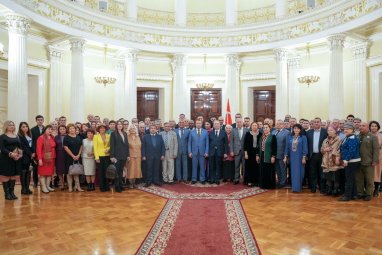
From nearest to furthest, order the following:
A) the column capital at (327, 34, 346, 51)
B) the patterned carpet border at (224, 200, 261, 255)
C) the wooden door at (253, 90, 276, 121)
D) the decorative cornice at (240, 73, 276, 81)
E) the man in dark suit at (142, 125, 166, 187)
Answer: the patterned carpet border at (224, 200, 261, 255), the man in dark suit at (142, 125, 166, 187), the column capital at (327, 34, 346, 51), the decorative cornice at (240, 73, 276, 81), the wooden door at (253, 90, 276, 121)

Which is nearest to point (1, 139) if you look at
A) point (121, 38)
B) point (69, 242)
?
point (69, 242)

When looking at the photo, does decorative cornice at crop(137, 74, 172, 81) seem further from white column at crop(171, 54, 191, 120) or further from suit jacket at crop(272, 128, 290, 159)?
suit jacket at crop(272, 128, 290, 159)

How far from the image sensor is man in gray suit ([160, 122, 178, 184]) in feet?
25.4

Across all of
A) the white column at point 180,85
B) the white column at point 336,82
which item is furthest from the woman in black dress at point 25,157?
the white column at point 336,82

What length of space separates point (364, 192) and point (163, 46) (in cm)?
945

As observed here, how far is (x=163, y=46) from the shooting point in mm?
12906

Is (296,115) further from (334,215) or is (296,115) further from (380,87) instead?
(334,215)

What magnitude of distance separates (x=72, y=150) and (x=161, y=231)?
363 centimetres

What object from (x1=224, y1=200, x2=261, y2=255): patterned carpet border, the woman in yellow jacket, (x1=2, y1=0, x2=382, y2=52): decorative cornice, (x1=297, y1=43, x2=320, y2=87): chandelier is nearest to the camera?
(x1=224, y1=200, x2=261, y2=255): patterned carpet border

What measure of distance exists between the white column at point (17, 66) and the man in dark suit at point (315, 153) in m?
8.18

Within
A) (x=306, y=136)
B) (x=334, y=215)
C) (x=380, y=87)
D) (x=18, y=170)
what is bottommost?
(x=334, y=215)

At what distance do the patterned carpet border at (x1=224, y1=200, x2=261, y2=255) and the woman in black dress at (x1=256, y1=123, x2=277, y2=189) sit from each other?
5.91ft

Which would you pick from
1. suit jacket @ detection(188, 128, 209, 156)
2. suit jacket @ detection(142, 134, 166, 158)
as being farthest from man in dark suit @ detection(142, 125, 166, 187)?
suit jacket @ detection(188, 128, 209, 156)

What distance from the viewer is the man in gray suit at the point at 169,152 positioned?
25.4 feet
